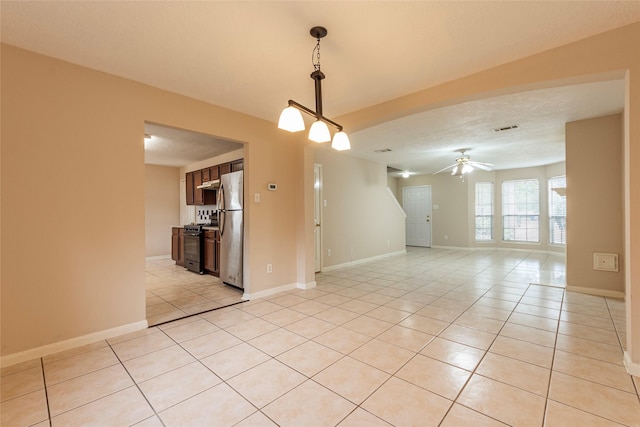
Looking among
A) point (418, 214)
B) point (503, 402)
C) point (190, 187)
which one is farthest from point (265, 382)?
point (418, 214)

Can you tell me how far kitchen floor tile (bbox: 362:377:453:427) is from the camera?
5.03 feet

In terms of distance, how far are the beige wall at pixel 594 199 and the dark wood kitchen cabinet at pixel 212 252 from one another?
18.7ft

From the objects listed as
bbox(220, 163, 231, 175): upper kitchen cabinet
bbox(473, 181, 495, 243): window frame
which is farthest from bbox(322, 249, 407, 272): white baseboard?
bbox(473, 181, 495, 243): window frame

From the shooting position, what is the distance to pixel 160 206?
7281 mm

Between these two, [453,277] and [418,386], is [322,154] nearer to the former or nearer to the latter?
[453,277]

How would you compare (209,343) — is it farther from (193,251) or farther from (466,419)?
(193,251)

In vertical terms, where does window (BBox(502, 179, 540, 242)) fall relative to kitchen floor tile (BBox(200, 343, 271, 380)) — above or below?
above

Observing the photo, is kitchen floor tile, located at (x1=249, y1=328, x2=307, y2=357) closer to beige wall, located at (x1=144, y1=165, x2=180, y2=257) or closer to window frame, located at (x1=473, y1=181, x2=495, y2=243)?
beige wall, located at (x1=144, y1=165, x2=180, y2=257)

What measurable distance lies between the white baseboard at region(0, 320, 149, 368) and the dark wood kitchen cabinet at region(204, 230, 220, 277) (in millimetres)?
2134

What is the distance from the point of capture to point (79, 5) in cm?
179

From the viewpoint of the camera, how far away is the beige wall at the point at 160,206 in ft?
23.3

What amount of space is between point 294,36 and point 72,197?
93.8 inches

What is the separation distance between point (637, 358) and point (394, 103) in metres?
2.99

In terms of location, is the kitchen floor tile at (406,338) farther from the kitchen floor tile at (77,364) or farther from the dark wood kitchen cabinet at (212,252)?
the dark wood kitchen cabinet at (212,252)
